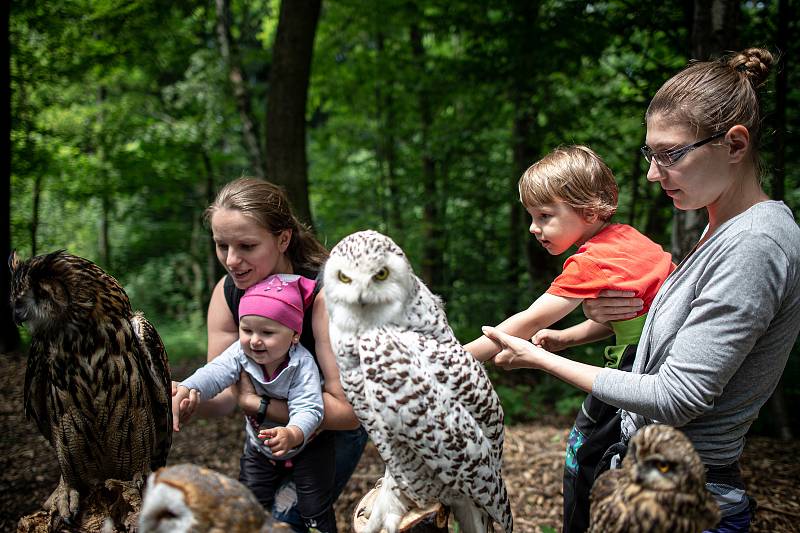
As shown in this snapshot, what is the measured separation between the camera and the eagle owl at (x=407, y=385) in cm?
162

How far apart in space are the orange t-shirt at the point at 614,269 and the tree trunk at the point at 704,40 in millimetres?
1696

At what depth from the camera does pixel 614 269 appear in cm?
178

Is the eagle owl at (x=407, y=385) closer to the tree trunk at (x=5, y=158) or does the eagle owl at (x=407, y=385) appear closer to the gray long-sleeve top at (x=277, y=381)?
the gray long-sleeve top at (x=277, y=381)

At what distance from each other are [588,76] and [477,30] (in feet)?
6.10

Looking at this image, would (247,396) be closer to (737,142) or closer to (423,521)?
(423,521)

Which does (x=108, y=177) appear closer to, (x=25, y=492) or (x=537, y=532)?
(x=25, y=492)

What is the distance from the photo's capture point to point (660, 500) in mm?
1242

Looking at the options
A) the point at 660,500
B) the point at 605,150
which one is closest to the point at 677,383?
the point at 660,500

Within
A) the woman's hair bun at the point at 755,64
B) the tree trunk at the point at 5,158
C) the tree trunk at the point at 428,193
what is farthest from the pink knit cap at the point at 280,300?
the tree trunk at the point at 5,158

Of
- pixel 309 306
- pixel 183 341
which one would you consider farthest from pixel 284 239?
pixel 183 341

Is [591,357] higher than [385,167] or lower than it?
lower

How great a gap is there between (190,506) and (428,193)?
6.66 meters

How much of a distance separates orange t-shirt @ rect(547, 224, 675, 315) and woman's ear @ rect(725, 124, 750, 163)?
1.57ft

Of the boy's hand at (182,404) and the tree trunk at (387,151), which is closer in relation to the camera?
the boy's hand at (182,404)
